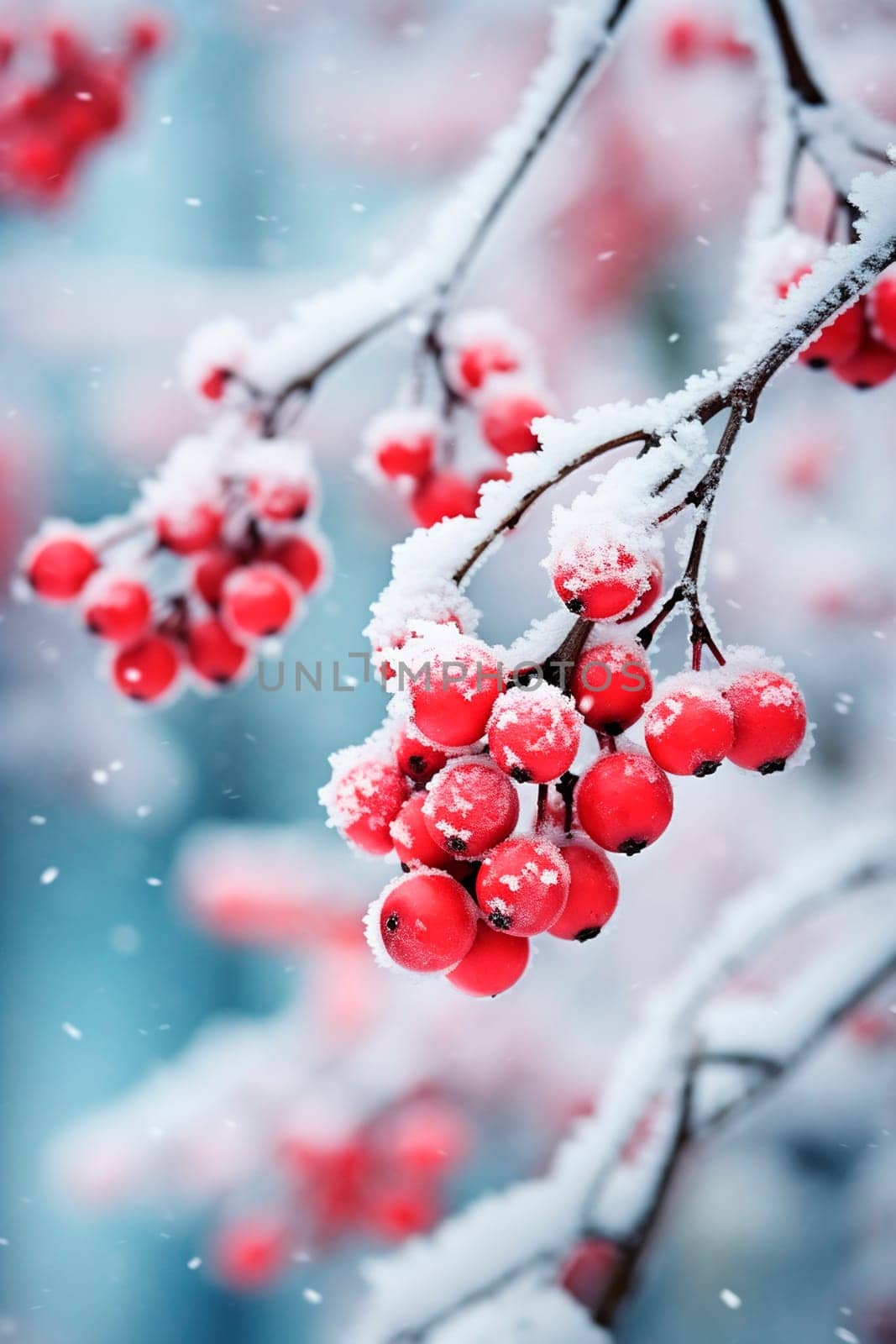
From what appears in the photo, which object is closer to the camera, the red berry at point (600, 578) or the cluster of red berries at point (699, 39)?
the red berry at point (600, 578)

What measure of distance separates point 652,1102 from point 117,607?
584 millimetres

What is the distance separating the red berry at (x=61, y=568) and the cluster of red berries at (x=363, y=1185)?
1143 millimetres

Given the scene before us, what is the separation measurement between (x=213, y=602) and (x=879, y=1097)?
4.47ft

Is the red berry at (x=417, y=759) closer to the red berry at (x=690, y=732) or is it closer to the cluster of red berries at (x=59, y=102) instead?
the red berry at (x=690, y=732)

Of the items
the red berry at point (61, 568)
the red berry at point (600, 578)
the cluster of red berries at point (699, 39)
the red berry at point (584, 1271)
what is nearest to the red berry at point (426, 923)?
the red berry at point (600, 578)

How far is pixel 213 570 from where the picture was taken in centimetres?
66

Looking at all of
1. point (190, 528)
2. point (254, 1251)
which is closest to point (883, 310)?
point (190, 528)

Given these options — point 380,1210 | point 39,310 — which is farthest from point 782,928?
point 39,310

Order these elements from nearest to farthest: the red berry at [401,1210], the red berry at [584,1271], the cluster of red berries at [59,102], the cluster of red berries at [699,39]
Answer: the red berry at [584,1271], the cluster of red berries at [59,102], the cluster of red berries at [699,39], the red berry at [401,1210]

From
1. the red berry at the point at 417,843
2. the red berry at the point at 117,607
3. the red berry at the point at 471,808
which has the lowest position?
the red berry at the point at 117,607

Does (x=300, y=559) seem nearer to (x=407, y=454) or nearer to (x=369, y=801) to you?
(x=407, y=454)

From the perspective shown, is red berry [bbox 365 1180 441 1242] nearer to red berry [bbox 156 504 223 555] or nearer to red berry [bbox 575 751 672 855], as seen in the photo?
red berry [bbox 156 504 223 555]

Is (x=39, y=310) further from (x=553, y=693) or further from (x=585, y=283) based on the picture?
(x=553, y=693)

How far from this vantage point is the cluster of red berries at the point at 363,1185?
58.0 inches
